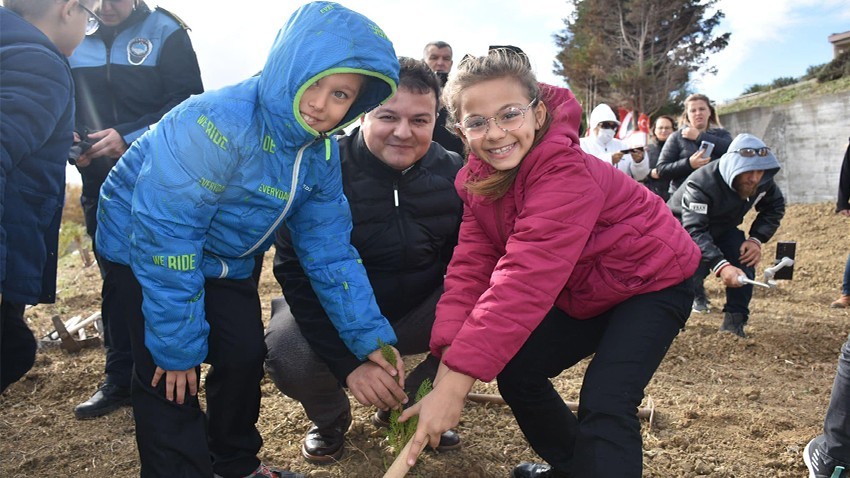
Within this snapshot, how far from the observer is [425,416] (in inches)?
70.8

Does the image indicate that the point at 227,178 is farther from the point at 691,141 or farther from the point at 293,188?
the point at 691,141

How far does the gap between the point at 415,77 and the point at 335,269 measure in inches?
40.3

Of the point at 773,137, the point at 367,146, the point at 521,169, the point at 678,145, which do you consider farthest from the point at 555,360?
the point at 773,137

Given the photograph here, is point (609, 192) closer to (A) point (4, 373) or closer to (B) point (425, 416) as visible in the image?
(B) point (425, 416)

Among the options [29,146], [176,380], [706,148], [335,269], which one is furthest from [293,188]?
[706,148]

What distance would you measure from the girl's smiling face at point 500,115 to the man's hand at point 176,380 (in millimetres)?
1260

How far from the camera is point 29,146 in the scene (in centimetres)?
199

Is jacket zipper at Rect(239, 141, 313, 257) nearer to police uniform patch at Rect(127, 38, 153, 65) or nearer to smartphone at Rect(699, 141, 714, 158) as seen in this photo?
police uniform patch at Rect(127, 38, 153, 65)

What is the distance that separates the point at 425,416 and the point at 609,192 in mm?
990

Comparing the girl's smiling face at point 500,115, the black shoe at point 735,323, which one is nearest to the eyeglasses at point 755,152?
the black shoe at point 735,323

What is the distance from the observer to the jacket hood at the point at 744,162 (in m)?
4.36

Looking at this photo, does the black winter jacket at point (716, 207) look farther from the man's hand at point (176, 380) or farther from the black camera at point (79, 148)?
the black camera at point (79, 148)

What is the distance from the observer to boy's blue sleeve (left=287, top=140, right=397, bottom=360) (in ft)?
7.64

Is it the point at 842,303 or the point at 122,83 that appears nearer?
the point at 122,83
